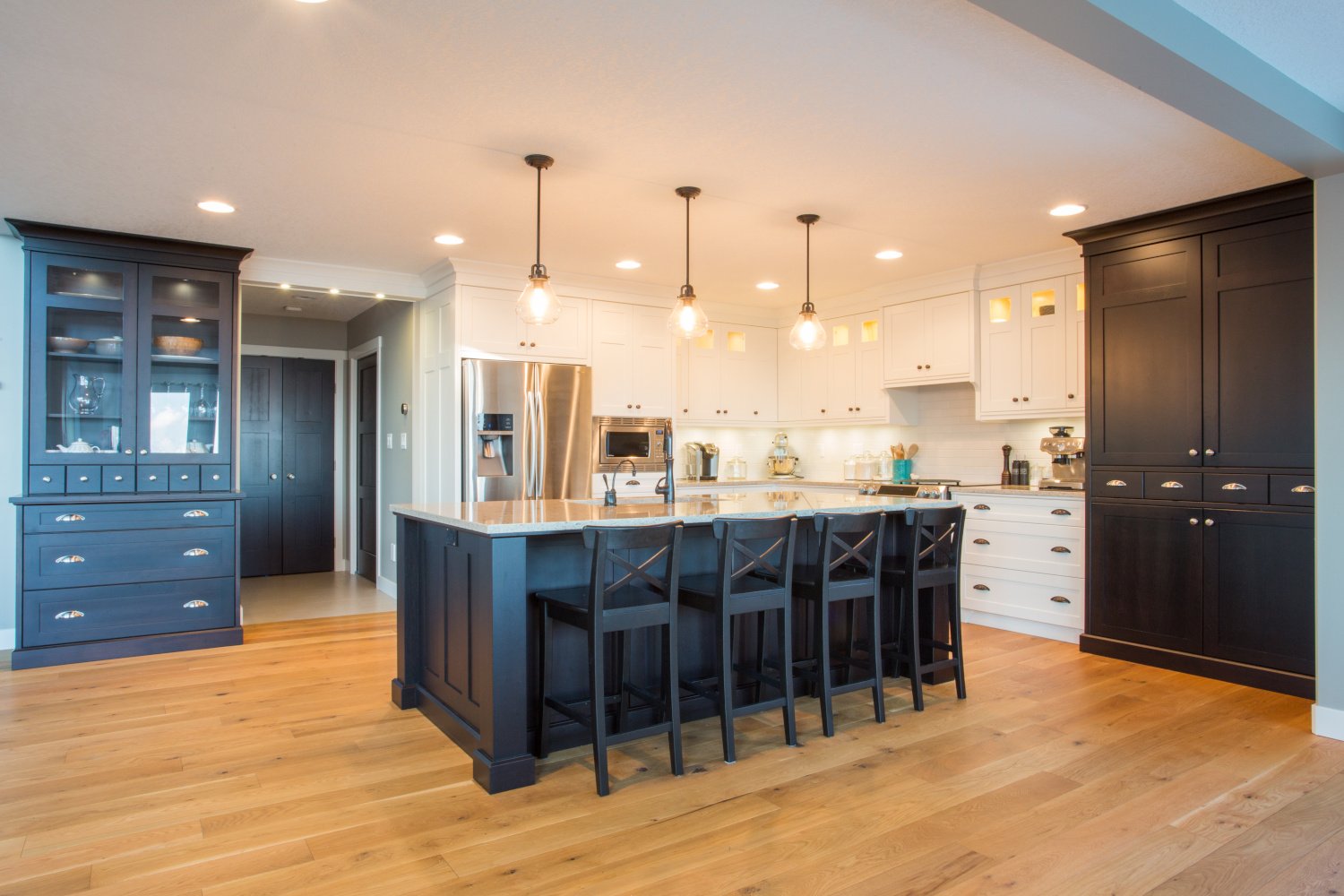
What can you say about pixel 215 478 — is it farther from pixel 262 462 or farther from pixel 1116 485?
pixel 1116 485

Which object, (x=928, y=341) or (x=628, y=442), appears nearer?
(x=928, y=341)

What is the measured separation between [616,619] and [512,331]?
11.0ft

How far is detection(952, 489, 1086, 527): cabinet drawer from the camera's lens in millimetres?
4828

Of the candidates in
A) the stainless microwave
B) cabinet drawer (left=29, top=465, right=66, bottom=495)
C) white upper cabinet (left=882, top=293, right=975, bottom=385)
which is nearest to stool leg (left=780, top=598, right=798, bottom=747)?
the stainless microwave

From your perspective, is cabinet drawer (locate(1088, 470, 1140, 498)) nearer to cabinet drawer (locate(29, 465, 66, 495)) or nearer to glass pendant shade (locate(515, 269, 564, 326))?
glass pendant shade (locate(515, 269, 564, 326))

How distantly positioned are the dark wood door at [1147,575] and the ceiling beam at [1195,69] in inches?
74.5

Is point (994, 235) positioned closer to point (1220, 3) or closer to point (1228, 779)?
point (1220, 3)

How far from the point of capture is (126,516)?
4.66m

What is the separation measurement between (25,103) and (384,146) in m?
1.24

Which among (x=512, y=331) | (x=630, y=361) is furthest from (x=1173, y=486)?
(x=512, y=331)

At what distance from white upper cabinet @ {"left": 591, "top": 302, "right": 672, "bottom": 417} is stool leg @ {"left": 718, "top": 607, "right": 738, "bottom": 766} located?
330 cm

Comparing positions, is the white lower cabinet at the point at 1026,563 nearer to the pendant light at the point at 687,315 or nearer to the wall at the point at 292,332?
the pendant light at the point at 687,315

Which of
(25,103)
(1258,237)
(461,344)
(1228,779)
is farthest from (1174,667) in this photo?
(25,103)

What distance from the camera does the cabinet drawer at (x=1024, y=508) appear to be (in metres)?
4.83
